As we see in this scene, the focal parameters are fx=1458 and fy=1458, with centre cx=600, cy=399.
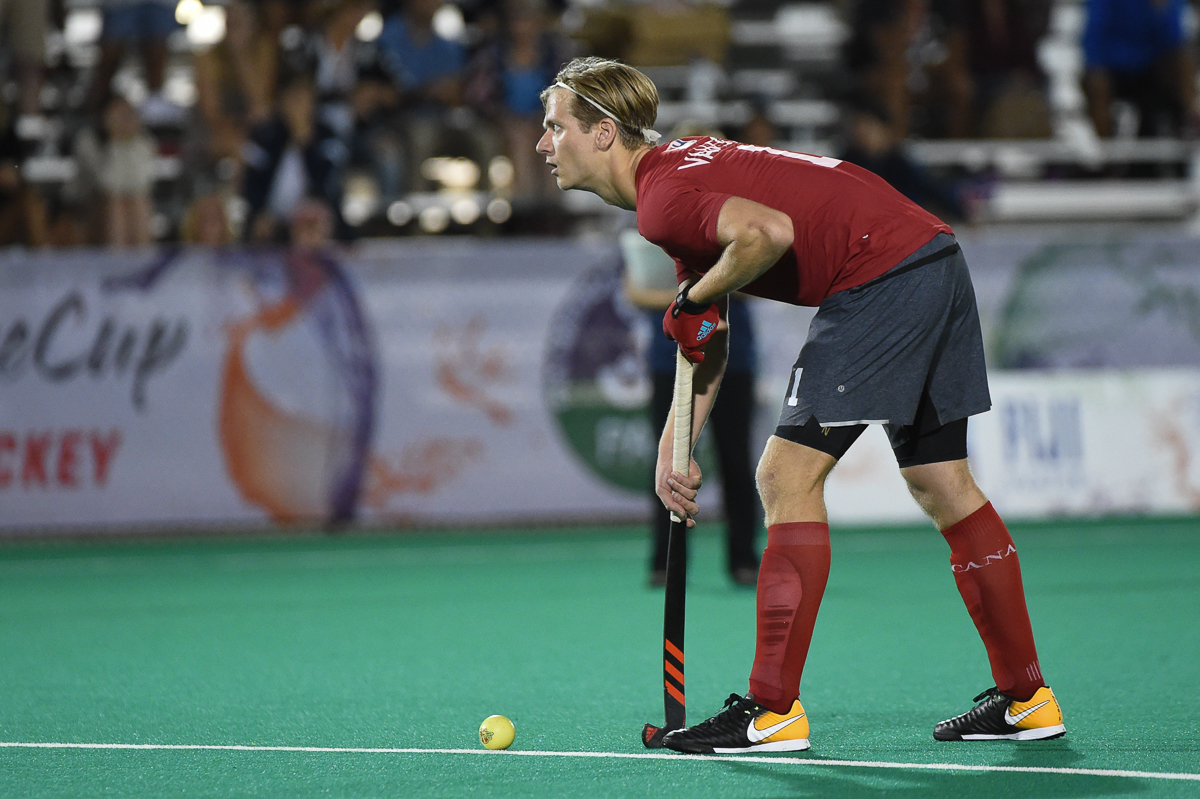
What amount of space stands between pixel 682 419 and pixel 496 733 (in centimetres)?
103

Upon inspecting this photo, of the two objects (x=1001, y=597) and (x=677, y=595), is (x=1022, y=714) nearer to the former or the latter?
(x=1001, y=597)

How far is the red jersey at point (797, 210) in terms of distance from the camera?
3855mm

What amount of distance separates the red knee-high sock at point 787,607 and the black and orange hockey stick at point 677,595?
0.26 metres

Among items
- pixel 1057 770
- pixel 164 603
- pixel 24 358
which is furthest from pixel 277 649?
pixel 24 358

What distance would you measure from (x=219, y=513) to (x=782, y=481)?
7559 millimetres

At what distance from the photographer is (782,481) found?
398 centimetres

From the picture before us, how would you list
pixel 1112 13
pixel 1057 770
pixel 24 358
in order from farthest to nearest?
pixel 1112 13 → pixel 24 358 → pixel 1057 770

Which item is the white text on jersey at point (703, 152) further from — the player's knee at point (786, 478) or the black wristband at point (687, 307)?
the player's knee at point (786, 478)

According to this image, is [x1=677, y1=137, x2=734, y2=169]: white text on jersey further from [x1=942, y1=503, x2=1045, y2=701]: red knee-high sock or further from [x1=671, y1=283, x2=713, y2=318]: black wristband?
[x1=942, y1=503, x2=1045, y2=701]: red knee-high sock

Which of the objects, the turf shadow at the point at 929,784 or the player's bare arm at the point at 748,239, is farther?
the player's bare arm at the point at 748,239

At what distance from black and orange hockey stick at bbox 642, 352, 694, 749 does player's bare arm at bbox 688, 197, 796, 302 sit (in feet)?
1.20

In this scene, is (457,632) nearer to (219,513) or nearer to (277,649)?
(277,649)

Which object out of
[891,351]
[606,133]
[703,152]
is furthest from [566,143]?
[891,351]

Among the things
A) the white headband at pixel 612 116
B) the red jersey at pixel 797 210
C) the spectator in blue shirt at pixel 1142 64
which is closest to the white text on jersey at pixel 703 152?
the red jersey at pixel 797 210
